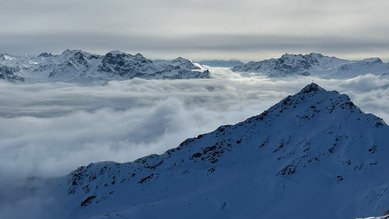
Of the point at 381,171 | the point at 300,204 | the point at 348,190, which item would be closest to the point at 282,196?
the point at 300,204

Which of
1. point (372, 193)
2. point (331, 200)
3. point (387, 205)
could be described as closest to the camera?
point (387, 205)

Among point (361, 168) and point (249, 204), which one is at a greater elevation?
point (361, 168)

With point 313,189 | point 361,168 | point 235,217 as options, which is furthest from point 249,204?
point 361,168

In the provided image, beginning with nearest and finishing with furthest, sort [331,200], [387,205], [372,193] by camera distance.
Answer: [387,205]
[372,193]
[331,200]

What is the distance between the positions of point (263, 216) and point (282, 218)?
24.3 feet

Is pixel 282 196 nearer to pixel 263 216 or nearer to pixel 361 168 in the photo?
pixel 263 216

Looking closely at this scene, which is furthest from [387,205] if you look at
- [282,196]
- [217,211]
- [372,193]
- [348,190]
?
[217,211]

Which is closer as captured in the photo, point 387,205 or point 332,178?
point 387,205

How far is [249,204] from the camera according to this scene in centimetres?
19888

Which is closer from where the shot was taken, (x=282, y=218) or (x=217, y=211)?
(x=282, y=218)

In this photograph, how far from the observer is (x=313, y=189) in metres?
195

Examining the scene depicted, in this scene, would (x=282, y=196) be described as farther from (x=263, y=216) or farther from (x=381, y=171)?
(x=381, y=171)

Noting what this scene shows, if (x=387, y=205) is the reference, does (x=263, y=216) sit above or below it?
below

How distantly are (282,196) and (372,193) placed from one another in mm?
32368
